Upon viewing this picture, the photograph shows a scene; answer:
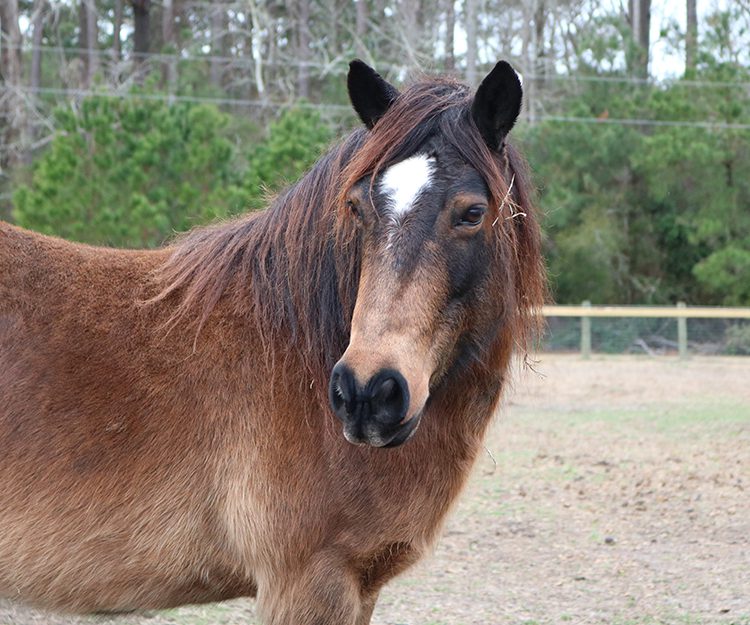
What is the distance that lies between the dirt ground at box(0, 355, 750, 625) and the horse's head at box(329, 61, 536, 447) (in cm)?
84

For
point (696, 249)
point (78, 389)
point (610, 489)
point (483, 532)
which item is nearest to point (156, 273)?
point (78, 389)

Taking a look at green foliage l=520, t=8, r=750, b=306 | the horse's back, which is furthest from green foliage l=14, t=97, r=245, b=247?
the horse's back

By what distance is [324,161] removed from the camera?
334 cm

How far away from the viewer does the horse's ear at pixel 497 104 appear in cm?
294

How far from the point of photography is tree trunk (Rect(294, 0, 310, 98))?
2854cm

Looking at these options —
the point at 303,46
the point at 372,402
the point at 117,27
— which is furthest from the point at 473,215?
the point at 117,27

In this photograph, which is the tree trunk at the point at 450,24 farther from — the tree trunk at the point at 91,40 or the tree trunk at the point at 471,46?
the tree trunk at the point at 91,40

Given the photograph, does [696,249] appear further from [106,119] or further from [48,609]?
[48,609]

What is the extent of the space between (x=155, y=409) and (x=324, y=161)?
1064 millimetres

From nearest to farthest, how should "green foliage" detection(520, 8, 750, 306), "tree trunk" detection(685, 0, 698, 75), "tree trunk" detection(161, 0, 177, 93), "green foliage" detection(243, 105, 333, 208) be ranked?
1. "green foliage" detection(243, 105, 333, 208)
2. "green foliage" detection(520, 8, 750, 306)
3. "tree trunk" detection(685, 0, 698, 75)
4. "tree trunk" detection(161, 0, 177, 93)

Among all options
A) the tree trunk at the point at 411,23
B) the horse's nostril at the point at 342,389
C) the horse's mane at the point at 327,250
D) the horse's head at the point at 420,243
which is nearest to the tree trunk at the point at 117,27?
the tree trunk at the point at 411,23

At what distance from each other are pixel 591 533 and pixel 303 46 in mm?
25820

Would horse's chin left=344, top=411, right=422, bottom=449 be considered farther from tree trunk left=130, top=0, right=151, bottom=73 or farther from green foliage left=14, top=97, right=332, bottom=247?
tree trunk left=130, top=0, right=151, bottom=73

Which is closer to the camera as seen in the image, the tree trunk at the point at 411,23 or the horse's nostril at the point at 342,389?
the horse's nostril at the point at 342,389
